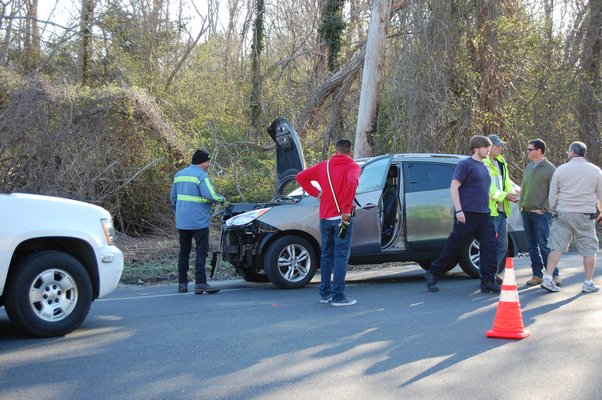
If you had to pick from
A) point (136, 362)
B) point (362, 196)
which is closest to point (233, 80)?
point (362, 196)

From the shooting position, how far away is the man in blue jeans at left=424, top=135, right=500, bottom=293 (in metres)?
9.12

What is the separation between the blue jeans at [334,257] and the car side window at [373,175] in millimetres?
1883

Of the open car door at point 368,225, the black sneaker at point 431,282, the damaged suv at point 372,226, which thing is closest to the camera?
the black sneaker at point 431,282

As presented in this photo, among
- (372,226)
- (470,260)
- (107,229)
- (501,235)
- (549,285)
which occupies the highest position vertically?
(107,229)

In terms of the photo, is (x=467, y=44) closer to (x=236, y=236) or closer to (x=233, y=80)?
(x=236, y=236)

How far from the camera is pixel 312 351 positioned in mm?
6301

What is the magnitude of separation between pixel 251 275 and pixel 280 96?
1793 cm

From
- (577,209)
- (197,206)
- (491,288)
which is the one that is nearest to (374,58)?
(197,206)

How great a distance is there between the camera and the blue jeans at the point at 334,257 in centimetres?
858

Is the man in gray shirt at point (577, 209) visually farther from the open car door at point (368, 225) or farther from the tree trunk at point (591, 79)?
the tree trunk at point (591, 79)

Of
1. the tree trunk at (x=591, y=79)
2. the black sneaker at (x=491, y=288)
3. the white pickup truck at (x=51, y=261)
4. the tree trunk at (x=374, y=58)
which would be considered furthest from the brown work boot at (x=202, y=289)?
the tree trunk at (x=591, y=79)

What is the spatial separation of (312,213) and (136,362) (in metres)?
4.57

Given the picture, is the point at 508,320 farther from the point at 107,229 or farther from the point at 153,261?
the point at 153,261

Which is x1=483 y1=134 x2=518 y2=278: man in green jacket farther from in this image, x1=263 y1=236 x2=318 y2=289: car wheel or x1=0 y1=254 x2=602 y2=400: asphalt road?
x1=263 y1=236 x2=318 y2=289: car wheel
